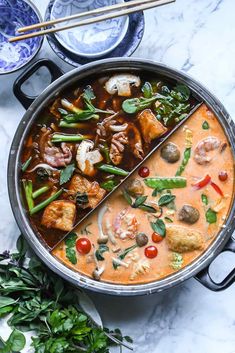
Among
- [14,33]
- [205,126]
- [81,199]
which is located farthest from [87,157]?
[14,33]

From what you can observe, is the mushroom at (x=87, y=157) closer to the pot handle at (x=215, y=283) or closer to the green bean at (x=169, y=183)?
the green bean at (x=169, y=183)

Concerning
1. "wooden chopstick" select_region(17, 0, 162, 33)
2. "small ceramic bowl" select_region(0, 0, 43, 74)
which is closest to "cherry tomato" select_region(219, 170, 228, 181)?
"wooden chopstick" select_region(17, 0, 162, 33)

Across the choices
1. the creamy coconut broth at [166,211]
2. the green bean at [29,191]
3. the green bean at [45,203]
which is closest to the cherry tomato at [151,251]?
the creamy coconut broth at [166,211]

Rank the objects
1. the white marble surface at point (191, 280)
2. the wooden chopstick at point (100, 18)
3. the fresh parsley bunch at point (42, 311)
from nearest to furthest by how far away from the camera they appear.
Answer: the fresh parsley bunch at point (42, 311)
the wooden chopstick at point (100, 18)
the white marble surface at point (191, 280)

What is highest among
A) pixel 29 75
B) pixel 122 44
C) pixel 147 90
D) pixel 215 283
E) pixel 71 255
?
pixel 122 44

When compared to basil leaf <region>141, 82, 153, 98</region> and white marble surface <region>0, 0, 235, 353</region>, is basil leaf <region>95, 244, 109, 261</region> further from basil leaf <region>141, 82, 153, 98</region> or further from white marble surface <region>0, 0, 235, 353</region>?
basil leaf <region>141, 82, 153, 98</region>

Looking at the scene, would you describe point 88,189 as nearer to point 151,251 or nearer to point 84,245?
point 84,245

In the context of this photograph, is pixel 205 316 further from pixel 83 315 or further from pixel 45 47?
pixel 45 47
